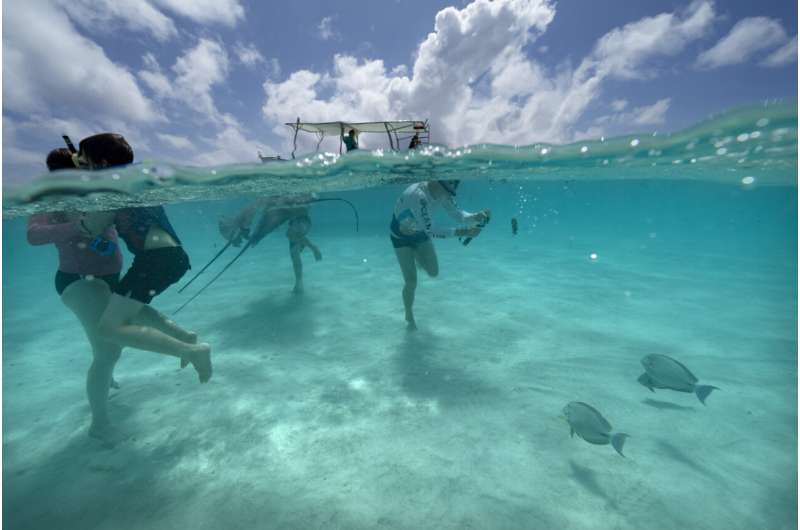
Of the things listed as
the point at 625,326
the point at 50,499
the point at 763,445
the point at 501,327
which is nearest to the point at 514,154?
the point at 501,327

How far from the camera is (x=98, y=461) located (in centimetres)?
445

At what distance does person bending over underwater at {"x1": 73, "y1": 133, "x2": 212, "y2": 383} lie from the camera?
419cm

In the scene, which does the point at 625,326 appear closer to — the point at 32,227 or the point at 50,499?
the point at 50,499

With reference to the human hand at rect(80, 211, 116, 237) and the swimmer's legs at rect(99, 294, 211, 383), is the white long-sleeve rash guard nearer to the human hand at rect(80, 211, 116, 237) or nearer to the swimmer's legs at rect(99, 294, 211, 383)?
the swimmer's legs at rect(99, 294, 211, 383)

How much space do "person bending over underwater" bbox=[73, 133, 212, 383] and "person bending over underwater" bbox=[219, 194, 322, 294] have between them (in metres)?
5.08

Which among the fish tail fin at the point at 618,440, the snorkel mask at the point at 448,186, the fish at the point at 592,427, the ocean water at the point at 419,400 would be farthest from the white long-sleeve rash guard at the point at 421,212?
the fish tail fin at the point at 618,440

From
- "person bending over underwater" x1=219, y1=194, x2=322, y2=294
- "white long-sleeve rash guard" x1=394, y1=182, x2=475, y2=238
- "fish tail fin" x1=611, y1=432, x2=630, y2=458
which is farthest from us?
"person bending over underwater" x1=219, y1=194, x2=322, y2=294

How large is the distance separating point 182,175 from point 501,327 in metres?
8.43

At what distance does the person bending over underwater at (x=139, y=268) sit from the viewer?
4191 millimetres

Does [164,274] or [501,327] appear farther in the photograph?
[501,327]

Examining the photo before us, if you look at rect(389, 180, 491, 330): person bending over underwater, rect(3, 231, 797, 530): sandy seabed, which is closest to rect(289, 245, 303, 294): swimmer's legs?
rect(3, 231, 797, 530): sandy seabed

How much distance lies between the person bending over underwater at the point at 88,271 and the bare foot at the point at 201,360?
1.10m

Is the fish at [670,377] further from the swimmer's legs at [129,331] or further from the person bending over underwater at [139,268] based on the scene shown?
the swimmer's legs at [129,331]

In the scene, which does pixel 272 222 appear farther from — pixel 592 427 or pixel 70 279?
pixel 592 427
